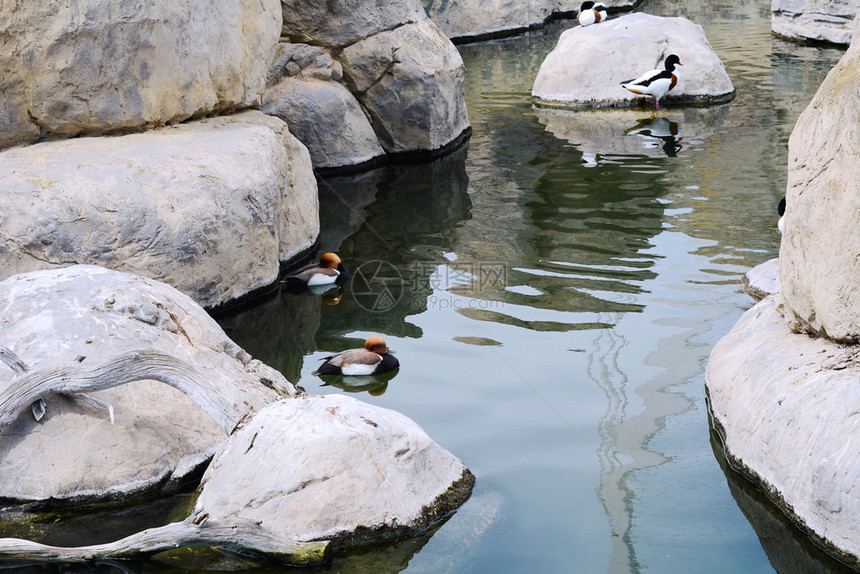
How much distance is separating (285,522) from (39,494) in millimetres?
1329

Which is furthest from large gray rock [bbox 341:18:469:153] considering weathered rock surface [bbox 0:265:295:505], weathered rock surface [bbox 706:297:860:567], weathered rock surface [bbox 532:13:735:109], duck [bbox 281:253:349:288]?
weathered rock surface [bbox 706:297:860:567]

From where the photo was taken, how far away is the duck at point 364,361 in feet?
Result: 19.4

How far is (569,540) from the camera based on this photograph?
163 inches

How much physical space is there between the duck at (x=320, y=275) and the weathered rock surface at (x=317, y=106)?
3607 mm

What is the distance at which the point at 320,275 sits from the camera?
24.5 ft

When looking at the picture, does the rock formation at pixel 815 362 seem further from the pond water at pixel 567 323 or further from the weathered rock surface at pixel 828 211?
the pond water at pixel 567 323

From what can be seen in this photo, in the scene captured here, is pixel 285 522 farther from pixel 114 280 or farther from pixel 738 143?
pixel 738 143

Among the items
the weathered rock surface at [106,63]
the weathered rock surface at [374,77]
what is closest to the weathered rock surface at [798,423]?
the weathered rock surface at [106,63]

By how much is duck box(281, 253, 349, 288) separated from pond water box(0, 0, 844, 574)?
0.15 meters

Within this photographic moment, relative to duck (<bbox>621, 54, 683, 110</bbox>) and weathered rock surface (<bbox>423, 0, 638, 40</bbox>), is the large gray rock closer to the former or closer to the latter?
duck (<bbox>621, 54, 683, 110</bbox>)


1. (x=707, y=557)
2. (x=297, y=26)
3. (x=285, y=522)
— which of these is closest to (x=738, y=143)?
(x=297, y=26)

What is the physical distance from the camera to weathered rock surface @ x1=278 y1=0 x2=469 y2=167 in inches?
428

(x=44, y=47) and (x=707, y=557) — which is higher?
(x=44, y=47)

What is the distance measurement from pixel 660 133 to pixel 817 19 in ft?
27.4
